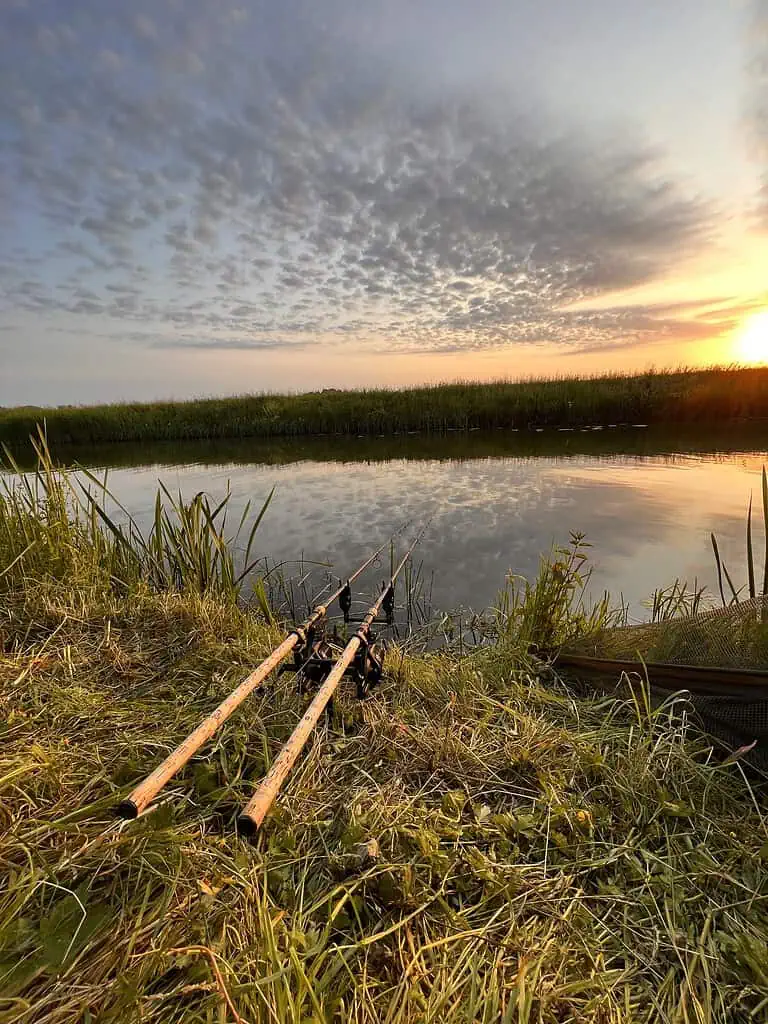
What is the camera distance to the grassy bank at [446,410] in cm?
2031

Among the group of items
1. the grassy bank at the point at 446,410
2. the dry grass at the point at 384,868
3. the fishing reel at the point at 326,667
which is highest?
the grassy bank at the point at 446,410

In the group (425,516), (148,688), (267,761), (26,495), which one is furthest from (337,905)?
(425,516)

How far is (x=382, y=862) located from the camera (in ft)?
5.49

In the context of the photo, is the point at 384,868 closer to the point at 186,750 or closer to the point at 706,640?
the point at 186,750

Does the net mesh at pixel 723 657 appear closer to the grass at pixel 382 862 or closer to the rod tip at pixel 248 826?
the grass at pixel 382 862

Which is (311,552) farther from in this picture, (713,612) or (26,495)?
(713,612)

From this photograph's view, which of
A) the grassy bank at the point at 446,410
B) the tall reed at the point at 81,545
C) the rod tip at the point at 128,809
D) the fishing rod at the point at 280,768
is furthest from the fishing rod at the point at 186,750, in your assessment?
the grassy bank at the point at 446,410

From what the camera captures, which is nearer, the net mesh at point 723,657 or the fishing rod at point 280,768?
the fishing rod at point 280,768

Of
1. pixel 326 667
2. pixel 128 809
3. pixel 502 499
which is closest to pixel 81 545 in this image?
pixel 326 667

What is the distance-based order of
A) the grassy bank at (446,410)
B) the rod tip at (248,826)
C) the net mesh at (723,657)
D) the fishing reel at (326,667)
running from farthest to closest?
the grassy bank at (446,410) < the fishing reel at (326,667) < the net mesh at (723,657) < the rod tip at (248,826)

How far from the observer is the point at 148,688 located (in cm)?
291

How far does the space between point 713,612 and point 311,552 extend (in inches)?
205

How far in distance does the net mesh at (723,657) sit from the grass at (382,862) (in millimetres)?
152

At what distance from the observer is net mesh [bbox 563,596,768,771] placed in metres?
2.27
